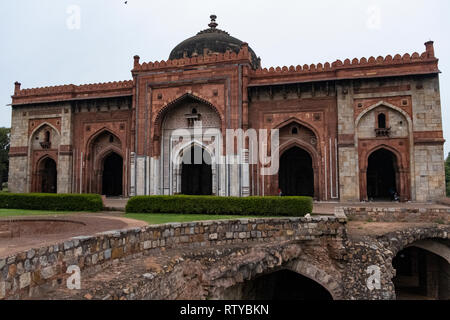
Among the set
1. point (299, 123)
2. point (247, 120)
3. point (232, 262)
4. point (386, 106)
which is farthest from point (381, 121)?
point (232, 262)

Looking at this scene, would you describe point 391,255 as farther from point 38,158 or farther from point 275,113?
point 38,158

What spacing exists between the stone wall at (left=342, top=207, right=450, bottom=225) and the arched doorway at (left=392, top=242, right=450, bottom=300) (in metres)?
1.22

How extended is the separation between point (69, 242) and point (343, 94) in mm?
14433

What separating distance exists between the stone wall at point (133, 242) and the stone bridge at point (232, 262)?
11mm

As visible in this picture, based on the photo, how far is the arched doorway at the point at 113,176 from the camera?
2286cm

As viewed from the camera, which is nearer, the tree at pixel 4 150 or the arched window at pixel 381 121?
the arched window at pixel 381 121

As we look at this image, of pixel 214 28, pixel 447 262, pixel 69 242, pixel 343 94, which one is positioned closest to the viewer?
pixel 69 242

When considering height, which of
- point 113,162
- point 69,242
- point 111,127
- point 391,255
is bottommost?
point 391,255

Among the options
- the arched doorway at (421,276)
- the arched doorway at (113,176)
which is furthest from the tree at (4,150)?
the arched doorway at (421,276)

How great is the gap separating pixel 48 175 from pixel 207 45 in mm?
12421

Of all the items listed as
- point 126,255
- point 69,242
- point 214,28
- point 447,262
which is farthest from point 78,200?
point 214,28

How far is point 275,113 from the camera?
1686cm

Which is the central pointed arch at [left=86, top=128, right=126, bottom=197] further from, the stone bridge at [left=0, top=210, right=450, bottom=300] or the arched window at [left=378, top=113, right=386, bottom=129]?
the arched window at [left=378, top=113, right=386, bottom=129]
